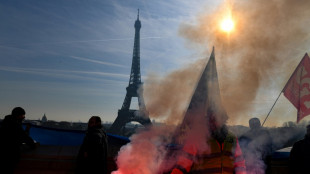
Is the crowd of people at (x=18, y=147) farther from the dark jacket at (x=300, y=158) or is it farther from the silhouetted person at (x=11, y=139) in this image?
the dark jacket at (x=300, y=158)

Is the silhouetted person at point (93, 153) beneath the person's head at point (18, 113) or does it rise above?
beneath

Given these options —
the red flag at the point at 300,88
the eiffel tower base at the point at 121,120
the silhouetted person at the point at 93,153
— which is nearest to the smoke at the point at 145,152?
the silhouetted person at the point at 93,153

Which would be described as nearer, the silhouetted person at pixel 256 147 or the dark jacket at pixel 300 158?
the dark jacket at pixel 300 158

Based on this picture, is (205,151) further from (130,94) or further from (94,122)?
(130,94)

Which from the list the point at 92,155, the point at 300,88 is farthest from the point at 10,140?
the point at 300,88

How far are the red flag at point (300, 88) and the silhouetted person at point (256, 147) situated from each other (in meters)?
2.98

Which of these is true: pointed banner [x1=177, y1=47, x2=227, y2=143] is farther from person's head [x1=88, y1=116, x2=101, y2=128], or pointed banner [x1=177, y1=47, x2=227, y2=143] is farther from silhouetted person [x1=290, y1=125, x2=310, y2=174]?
silhouetted person [x1=290, y1=125, x2=310, y2=174]

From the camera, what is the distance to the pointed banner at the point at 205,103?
3506mm

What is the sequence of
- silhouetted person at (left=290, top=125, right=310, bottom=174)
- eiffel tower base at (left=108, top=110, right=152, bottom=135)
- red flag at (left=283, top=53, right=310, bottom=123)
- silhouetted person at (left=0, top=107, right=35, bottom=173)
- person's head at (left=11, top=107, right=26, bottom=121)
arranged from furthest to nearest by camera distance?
eiffel tower base at (left=108, top=110, right=152, bottom=135)
red flag at (left=283, top=53, right=310, bottom=123)
silhouetted person at (left=290, top=125, right=310, bottom=174)
person's head at (left=11, top=107, right=26, bottom=121)
silhouetted person at (left=0, top=107, right=35, bottom=173)

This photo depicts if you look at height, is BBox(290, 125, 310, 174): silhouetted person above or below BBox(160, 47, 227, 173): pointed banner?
below

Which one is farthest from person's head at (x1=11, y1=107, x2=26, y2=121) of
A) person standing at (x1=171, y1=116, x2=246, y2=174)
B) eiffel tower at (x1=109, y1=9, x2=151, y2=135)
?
eiffel tower at (x1=109, y1=9, x2=151, y2=135)

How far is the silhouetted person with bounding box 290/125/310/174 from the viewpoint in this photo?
15.9 ft

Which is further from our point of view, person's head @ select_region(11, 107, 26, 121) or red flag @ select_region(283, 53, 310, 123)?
red flag @ select_region(283, 53, 310, 123)

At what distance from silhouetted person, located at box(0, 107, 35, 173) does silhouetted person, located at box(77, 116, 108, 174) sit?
1.27 metres
